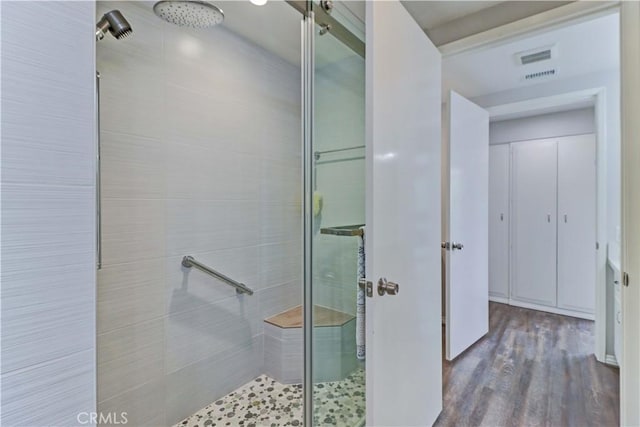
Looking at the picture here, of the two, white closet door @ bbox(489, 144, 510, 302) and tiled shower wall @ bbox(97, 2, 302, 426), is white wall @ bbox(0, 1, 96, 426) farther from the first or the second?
white closet door @ bbox(489, 144, 510, 302)

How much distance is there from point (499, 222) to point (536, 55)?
2129mm

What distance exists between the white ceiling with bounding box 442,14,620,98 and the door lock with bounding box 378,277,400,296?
150cm

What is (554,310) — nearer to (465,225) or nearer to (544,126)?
(465,225)

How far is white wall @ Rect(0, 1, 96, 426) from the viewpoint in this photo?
0.45m

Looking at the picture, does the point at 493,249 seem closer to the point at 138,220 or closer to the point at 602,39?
the point at 602,39

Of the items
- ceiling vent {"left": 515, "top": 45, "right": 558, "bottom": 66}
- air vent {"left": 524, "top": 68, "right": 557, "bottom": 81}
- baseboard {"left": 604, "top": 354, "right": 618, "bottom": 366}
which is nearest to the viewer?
ceiling vent {"left": 515, "top": 45, "right": 558, "bottom": 66}

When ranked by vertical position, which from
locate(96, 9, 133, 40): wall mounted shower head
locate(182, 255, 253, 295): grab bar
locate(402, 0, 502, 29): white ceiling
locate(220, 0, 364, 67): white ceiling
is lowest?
A: locate(182, 255, 253, 295): grab bar

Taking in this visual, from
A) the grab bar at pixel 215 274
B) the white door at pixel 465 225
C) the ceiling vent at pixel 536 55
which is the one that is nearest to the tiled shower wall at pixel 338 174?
the grab bar at pixel 215 274

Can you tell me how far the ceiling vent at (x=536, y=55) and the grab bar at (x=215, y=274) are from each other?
249 centimetres

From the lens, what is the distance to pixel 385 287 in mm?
1174

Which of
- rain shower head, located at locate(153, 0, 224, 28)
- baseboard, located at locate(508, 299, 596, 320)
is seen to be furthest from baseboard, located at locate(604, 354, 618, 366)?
rain shower head, located at locate(153, 0, 224, 28)

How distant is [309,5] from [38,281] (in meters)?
1.30

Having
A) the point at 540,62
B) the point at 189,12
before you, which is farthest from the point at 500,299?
the point at 189,12

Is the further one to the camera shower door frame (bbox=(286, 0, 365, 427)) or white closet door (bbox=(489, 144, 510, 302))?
white closet door (bbox=(489, 144, 510, 302))
